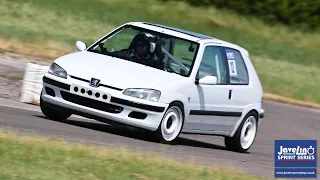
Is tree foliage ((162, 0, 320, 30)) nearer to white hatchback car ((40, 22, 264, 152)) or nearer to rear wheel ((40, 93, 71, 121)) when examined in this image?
white hatchback car ((40, 22, 264, 152))

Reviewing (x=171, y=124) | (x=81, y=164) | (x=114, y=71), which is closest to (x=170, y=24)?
(x=171, y=124)

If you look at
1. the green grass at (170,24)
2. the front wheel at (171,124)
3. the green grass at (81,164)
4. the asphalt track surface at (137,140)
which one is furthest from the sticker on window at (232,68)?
the green grass at (170,24)

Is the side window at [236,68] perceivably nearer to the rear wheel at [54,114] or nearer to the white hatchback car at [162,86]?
the white hatchback car at [162,86]

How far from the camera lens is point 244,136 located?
13234 millimetres

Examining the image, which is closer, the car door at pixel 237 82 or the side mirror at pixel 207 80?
the side mirror at pixel 207 80

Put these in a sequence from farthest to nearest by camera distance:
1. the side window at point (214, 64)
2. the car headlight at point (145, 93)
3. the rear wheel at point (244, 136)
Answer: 1. the rear wheel at point (244, 136)
2. the side window at point (214, 64)
3. the car headlight at point (145, 93)

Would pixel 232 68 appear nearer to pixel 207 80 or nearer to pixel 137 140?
pixel 207 80

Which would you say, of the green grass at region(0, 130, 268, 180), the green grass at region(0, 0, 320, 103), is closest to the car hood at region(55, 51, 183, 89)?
the green grass at region(0, 130, 268, 180)

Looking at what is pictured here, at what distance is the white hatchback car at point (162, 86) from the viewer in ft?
35.6

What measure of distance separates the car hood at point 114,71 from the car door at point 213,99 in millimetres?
523

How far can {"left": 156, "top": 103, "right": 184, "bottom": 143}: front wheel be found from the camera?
11.1 meters

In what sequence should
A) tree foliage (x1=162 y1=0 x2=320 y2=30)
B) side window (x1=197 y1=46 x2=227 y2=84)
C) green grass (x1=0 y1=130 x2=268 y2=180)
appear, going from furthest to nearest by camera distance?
tree foliage (x1=162 y1=0 x2=320 y2=30) < side window (x1=197 y1=46 x2=227 y2=84) < green grass (x1=0 y1=130 x2=268 y2=180)

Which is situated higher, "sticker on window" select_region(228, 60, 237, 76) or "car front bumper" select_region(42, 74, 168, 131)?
"sticker on window" select_region(228, 60, 237, 76)

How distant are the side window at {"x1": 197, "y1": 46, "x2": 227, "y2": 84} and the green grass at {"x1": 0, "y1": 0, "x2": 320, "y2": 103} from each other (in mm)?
10293
